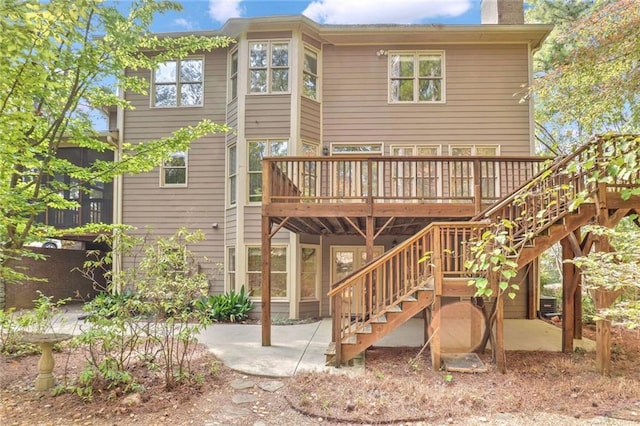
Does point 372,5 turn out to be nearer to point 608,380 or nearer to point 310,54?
point 310,54

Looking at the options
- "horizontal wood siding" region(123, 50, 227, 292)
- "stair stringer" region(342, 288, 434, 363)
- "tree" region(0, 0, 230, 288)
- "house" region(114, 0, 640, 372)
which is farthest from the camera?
"horizontal wood siding" region(123, 50, 227, 292)

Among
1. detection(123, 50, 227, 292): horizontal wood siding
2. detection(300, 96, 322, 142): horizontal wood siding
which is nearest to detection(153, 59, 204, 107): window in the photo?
detection(123, 50, 227, 292): horizontal wood siding

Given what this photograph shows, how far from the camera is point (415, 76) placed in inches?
378

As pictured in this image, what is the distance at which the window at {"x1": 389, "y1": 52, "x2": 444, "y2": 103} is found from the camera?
9.62 metres

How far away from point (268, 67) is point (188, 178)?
3.73 metres

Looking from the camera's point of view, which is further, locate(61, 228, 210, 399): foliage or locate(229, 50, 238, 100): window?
locate(229, 50, 238, 100): window

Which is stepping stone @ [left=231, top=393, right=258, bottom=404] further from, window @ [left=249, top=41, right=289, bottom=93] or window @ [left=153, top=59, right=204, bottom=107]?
window @ [left=153, top=59, right=204, bottom=107]

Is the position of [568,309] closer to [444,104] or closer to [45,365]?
[444,104]

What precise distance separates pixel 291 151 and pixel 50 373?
20.8 feet

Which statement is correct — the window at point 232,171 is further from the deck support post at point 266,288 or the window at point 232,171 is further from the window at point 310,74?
the deck support post at point 266,288

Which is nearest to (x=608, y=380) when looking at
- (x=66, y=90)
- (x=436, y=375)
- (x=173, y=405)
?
(x=436, y=375)

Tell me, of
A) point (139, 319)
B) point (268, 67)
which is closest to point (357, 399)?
point (139, 319)

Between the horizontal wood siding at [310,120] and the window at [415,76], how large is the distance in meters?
2.07

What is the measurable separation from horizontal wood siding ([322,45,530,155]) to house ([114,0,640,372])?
0.09 ft
